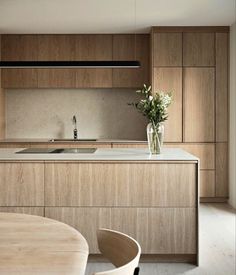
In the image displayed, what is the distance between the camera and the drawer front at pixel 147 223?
3592 millimetres

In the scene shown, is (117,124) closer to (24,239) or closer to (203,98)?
(203,98)

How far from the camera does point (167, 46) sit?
20.2 feet

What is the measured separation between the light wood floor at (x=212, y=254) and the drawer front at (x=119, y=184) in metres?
0.50

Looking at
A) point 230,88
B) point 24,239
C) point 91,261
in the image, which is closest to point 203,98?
point 230,88

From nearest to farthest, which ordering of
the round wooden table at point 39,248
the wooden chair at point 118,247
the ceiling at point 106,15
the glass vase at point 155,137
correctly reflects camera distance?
the round wooden table at point 39,248
the wooden chair at point 118,247
the glass vase at point 155,137
the ceiling at point 106,15

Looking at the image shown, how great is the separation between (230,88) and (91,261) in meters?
3.46

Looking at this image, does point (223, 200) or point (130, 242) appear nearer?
point (130, 242)

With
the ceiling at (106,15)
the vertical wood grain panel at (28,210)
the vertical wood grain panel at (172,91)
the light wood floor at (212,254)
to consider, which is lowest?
the light wood floor at (212,254)

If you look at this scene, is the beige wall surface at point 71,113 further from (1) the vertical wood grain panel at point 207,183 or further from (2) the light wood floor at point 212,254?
(2) the light wood floor at point 212,254

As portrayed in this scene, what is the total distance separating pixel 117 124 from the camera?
6.88 m

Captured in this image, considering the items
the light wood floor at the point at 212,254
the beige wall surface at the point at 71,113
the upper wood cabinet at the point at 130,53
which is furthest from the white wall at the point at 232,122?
the beige wall surface at the point at 71,113

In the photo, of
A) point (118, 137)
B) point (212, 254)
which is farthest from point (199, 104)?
point (212, 254)

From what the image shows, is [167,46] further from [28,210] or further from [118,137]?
[28,210]

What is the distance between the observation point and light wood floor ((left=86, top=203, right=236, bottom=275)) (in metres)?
3.47
